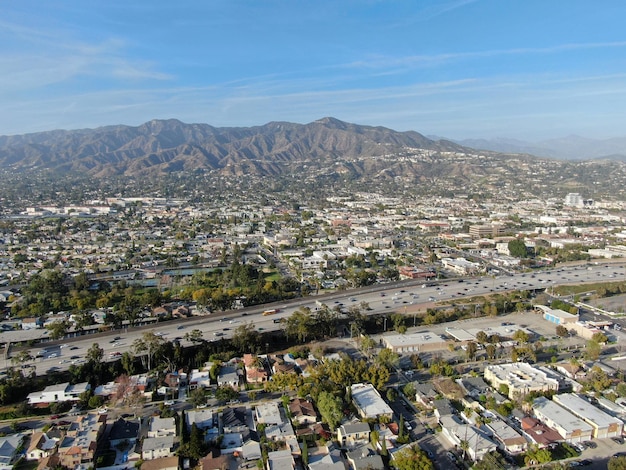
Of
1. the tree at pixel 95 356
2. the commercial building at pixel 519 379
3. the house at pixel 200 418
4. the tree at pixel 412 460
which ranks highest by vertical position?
the tree at pixel 412 460

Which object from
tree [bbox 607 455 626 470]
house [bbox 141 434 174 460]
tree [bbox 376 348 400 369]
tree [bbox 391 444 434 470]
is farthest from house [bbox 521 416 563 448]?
house [bbox 141 434 174 460]

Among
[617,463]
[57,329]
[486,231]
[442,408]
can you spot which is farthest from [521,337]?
[486,231]

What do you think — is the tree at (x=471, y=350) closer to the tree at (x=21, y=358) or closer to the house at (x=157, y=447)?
the house at (x=157, y=447)

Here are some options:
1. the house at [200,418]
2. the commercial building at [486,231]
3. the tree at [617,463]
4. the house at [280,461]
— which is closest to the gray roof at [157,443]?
the house at [200,418]

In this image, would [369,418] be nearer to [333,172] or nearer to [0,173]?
[333,172]

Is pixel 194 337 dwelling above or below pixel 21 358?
above

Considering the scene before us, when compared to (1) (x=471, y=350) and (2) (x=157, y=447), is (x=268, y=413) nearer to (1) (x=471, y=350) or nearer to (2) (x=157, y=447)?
(2) (x=157, y=447)

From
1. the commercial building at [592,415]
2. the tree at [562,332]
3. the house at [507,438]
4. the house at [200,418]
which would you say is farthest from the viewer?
Answer: the tree at [562,332]

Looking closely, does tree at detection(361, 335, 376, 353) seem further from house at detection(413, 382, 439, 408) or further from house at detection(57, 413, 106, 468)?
house at detection(57, 413, 106, 468)
